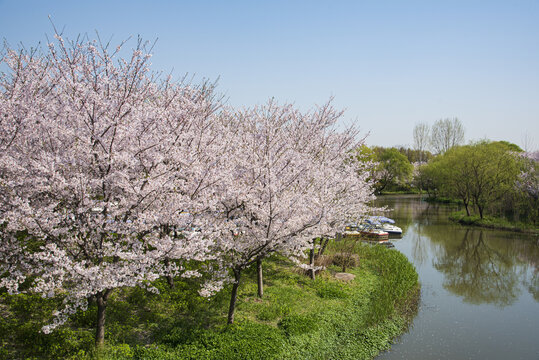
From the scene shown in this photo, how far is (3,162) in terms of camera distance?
7.04 m

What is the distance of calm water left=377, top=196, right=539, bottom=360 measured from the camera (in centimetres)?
1091

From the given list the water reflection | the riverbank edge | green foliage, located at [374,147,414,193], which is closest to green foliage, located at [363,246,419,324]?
the riverbank edge

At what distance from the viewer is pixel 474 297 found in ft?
50.8

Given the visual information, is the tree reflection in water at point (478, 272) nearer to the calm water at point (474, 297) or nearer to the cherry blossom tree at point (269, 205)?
the calm water at point (474, 297)

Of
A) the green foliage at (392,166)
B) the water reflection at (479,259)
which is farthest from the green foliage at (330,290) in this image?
the green foliage at (392,166)

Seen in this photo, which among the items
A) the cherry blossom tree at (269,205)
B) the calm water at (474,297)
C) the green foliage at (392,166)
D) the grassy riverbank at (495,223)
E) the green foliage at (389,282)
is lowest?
the calm water at (474,297)

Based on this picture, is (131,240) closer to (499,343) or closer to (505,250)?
(499,343)

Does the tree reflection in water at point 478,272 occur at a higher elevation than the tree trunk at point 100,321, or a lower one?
lower

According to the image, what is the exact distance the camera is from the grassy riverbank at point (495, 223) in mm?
29453

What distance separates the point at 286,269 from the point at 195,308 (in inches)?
221

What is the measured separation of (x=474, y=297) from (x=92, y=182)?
16.1m

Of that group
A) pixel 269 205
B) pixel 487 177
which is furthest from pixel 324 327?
pixel 487 177

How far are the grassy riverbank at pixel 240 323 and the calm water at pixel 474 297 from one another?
996mm

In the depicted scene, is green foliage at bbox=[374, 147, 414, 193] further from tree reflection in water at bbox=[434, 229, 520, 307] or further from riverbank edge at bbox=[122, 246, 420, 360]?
riverbank edge at bbox=[122, 246, 420, 360]
